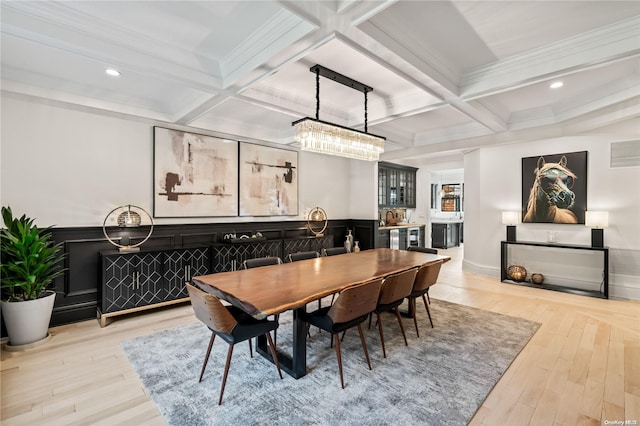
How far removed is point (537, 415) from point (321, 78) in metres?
3.40

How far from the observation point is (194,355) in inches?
109

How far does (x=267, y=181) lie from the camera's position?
17.5 ft

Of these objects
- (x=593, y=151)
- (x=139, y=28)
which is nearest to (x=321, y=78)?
(x=139, y=28)

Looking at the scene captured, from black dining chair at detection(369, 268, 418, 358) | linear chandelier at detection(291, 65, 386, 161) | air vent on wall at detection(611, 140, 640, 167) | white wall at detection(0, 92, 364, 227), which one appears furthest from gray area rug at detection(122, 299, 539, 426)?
air vent on wall at detection(611, 140, 640, 167)

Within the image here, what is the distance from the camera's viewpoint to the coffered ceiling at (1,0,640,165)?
2.07 meters

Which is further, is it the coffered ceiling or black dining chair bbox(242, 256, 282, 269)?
black dining chair bbox(242, 256, 282, 269)

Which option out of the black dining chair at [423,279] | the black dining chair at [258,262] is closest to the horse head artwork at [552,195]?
the black dining chair at [423,279]

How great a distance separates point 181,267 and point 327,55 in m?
3.20

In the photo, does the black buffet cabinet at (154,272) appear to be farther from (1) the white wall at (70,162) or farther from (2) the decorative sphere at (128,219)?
(1) the white wall at (70,162)

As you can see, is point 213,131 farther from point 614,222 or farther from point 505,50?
point 614,222

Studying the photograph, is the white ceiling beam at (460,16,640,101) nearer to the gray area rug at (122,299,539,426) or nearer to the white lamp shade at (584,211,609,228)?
the gray area rug at (122,299,539,426)

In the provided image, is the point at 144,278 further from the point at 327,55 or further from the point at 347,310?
the point at 327,55

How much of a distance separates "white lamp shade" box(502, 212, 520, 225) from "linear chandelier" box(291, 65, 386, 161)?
10.9 feet

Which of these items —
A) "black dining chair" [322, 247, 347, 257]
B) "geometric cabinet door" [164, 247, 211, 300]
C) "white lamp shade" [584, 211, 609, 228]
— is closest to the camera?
"geometric cabinet door" [164, 247, 211, 300]
